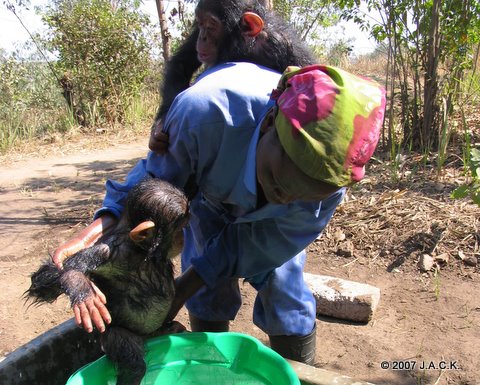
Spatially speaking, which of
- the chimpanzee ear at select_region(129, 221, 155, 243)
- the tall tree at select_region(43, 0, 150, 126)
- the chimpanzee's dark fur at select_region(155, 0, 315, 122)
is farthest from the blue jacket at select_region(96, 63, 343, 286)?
the tall tree at select_region(43, 0, 150, 126)

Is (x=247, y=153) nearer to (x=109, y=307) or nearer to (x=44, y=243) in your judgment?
(x=109, y=307)

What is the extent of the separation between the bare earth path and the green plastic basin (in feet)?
2.82

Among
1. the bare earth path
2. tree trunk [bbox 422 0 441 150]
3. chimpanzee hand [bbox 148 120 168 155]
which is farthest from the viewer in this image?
tree trunk [bbox 422 0 441 150]

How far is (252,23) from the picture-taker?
2080mm

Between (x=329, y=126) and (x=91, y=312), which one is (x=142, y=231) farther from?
(x=329, y=126)

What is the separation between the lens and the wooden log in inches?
106

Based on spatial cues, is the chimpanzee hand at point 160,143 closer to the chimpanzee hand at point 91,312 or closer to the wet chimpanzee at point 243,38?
the chimpanzee hand at point 91,312

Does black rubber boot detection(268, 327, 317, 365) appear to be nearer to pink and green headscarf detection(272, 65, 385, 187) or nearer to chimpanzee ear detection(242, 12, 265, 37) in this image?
pink and green headscarf detection(272, 65, 385, 187)

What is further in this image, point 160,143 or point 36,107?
point 36,107

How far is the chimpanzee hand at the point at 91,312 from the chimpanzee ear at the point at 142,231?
0.58 ft

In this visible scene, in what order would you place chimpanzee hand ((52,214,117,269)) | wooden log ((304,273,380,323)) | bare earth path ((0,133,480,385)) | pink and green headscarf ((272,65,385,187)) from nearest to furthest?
pink and green headscarf ((272,65,385,187)), chimpanzee hand ((52,214,117,269)), bare earth path ((0,133,480,385)), wooden log ((304,273,380,323))

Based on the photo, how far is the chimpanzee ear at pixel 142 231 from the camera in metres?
1.38

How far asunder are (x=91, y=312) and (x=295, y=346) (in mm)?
993

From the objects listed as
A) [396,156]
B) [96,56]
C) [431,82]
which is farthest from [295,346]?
[96,56]
